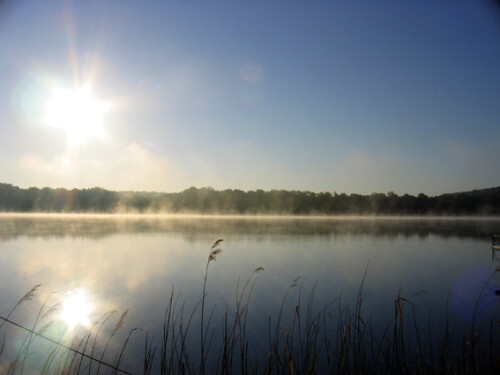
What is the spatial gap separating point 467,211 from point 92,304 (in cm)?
9023

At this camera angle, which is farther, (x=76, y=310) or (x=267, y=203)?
(x=267, y=203)

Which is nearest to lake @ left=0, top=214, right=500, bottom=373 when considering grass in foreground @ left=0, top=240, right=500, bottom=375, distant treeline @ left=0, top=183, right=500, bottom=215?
grass in foreground @ left=0, top=240, right=500, bottom=375

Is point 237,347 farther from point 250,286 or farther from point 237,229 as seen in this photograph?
point 237,229

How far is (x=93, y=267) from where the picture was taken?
12.4 m

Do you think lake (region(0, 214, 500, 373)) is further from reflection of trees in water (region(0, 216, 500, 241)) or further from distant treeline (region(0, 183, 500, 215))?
distant treeline (region(0, 183, 500, 215))

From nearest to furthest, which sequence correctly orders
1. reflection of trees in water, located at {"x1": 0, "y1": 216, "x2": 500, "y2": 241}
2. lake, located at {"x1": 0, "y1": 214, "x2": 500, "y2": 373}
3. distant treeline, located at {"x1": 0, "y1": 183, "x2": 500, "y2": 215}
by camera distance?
lake, located at {"x1": 0, "y1": 214, "x2": 500, "y2": 373} < reflection of trees in water, located at {"x1": 0, "y1": 216, "x2": 500, "y2": 241} < distant treeline, located at {"x1": 0, "y1": 183, "x2": 500, "y2": 215}

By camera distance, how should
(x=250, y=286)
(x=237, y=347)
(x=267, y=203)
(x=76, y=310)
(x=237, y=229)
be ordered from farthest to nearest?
(x=267, y=203)
(x=237, y=229)
(x=250, y=286)
(x=76, y=310)
(x=237, y=347)

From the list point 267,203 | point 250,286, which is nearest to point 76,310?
point 250,286

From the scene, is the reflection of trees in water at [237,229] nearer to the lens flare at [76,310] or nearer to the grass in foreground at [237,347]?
the lens flare at [76,310]

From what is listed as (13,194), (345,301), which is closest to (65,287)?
(345,301)

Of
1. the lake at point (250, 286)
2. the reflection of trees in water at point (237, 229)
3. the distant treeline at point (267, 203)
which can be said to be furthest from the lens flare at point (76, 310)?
the distant treeline at point (267, 203)

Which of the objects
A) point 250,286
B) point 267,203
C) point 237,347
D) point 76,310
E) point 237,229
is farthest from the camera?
point 267,203

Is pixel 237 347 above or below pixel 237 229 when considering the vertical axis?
below

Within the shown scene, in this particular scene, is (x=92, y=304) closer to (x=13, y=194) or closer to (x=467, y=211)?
(x=13, y=194)
